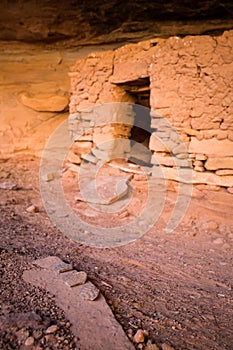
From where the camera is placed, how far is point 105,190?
3191 mm

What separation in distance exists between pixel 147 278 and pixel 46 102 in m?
4.01

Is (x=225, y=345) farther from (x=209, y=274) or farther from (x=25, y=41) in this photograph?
(x=25, y=41)

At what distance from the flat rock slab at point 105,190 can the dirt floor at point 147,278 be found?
0.71 feet

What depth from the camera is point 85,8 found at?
345cm

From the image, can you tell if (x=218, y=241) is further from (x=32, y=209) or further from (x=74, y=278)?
(x=32, y=209)

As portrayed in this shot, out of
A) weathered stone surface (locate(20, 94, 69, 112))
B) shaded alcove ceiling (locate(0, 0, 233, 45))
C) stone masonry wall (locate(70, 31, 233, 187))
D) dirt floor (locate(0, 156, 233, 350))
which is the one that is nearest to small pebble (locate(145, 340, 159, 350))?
dirt floor (locate(0, 156, 233, 350))

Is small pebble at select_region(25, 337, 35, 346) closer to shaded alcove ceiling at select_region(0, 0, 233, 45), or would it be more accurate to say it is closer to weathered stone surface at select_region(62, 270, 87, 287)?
weathered stone surface at select_region(62, 270, 87, 287)

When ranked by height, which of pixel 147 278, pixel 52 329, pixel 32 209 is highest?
pixel 52 329

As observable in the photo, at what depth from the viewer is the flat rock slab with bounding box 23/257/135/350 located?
1039 millimetres

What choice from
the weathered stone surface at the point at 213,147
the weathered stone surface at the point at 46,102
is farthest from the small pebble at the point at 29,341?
the weathered stone surface at the point at 46,102

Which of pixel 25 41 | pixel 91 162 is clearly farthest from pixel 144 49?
pixel 25 41

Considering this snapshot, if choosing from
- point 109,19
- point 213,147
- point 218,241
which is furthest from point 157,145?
point 109,19

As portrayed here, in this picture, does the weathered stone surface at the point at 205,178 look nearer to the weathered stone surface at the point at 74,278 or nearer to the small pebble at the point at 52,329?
the weathered stone surface at the point at 74,278

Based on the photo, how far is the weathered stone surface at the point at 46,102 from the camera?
15.8 feet
